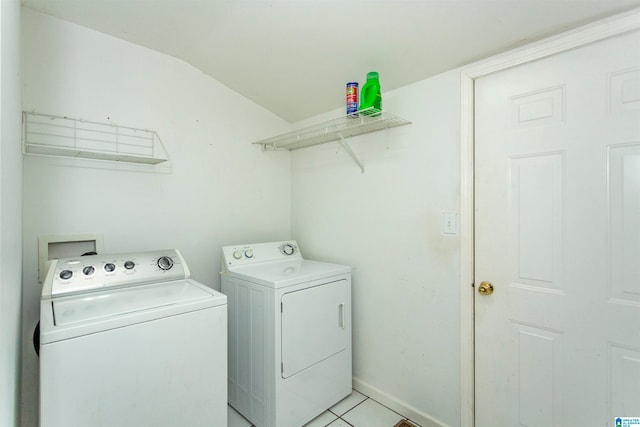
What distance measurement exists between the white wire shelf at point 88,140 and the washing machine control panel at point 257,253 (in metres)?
0.73

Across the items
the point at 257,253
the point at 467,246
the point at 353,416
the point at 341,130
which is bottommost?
the point at 353,416

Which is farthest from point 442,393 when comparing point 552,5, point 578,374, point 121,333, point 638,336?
point 552,5

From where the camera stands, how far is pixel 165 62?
2004 mm

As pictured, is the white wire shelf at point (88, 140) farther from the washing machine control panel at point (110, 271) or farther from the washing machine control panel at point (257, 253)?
the washing machine control panel at point (257, 253)

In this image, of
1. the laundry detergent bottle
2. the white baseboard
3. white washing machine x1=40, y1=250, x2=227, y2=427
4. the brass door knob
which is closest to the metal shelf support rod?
the laundry detergent bottle

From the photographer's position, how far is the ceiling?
135 cm

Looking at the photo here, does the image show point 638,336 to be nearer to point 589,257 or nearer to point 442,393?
point 589,257

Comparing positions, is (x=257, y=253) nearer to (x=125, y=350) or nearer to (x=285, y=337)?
(x=285, y=337)

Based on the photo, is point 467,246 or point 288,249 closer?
point 467,246

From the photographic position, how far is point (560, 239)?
1.40 m

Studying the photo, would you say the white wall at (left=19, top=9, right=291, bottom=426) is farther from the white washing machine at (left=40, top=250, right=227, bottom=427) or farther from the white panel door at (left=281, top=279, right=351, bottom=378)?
the white panel door at (left=281, top=279, right=351, bottom=378)

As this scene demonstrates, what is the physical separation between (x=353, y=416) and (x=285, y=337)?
74 centimetres

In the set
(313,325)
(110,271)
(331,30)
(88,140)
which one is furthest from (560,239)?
(88,140)

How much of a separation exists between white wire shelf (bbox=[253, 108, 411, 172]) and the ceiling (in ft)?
0.81
